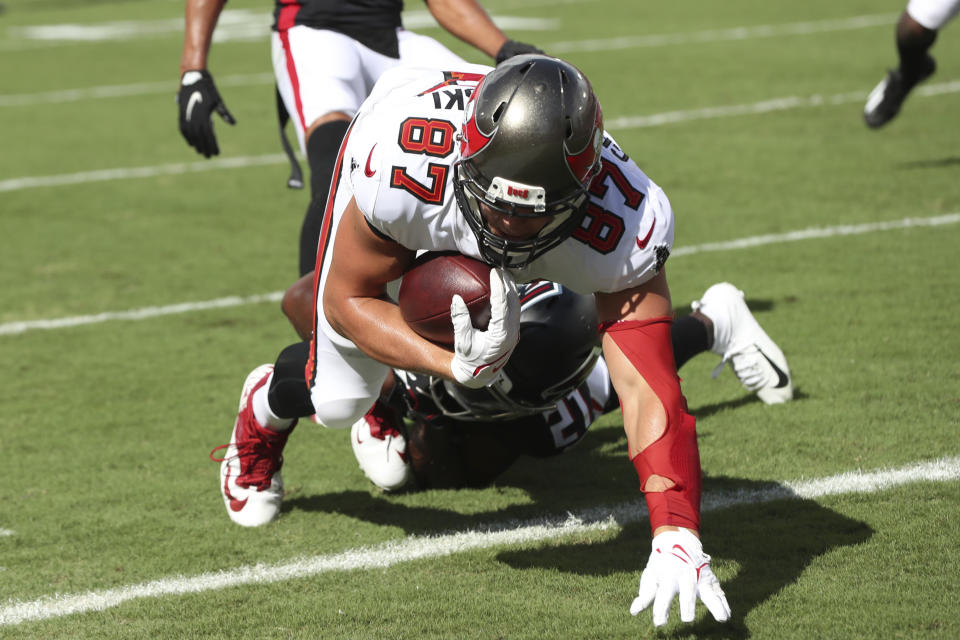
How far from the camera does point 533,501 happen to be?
3.81 m

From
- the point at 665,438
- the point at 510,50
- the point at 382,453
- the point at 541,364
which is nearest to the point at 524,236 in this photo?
the point at 665,438

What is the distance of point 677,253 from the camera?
6.22m

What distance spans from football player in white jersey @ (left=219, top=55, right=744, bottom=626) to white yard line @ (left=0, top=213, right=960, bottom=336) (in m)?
2.72

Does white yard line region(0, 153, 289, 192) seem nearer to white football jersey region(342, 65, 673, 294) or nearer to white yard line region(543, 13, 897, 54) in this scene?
white yard line region(543, 13, 897, 54)

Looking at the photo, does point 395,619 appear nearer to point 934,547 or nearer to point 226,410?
point 934,547

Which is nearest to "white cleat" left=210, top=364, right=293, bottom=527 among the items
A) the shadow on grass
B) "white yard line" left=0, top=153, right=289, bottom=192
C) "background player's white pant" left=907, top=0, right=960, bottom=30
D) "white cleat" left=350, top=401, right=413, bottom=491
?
"white cleat" left=350, top=401, right=413, bottom=491

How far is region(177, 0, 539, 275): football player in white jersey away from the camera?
4.47 meters

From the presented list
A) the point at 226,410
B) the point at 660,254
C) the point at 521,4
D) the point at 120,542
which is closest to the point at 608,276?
the point at 660,254

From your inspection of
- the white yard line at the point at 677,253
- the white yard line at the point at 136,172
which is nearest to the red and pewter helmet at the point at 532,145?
the white yard line at the point at 677,253

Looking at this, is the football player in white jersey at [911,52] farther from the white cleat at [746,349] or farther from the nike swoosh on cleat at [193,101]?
the nike swoosh on cleat at [193,101]

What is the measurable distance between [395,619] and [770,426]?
1718 mm

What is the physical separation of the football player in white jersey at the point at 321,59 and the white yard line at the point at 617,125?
12.0 ft

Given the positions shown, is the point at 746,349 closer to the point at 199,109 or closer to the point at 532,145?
the point at 532,145

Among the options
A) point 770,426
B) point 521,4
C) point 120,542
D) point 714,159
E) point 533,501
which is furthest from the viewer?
point 521,4
